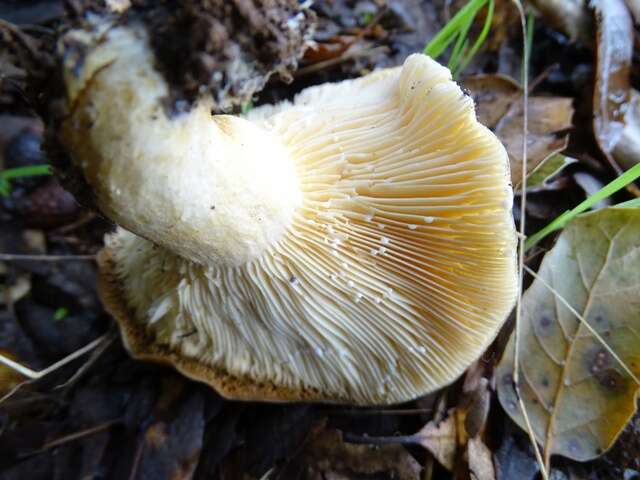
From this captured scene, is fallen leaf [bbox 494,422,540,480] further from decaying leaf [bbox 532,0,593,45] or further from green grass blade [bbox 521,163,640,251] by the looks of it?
decaying leaf [bbox 532,0,593,45]

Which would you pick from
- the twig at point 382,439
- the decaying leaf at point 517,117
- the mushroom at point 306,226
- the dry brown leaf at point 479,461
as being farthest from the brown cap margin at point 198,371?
the decaying leaf at point 517,117

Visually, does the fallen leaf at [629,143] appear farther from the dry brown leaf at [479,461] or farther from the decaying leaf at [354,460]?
the decaying leaf at [354,460]

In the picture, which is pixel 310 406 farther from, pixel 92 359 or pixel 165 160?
pixel 165 160

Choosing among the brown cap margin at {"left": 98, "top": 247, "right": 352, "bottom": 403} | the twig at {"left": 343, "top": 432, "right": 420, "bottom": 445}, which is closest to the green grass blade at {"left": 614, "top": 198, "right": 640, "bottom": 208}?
the twig at {"left": 343, "top": 432, "right": 420, "bottom": 445}

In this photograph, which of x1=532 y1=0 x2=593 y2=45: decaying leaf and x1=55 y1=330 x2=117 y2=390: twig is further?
x1=532 y1=0 x2=593 y2=45: decaying leaf

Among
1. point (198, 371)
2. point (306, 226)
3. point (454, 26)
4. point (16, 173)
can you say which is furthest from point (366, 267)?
point (16, 173)

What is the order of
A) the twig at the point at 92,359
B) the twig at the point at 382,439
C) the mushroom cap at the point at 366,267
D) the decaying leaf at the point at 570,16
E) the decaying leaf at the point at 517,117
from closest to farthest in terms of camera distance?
the mushroom cap at the point at 366,267, the twig at the point at 382,439, the twig at the point at 92,359, the decaying leaf at the point at 517,117, the decaying leaf at the point at 570,16

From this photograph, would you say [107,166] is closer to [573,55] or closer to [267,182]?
[267,182]
